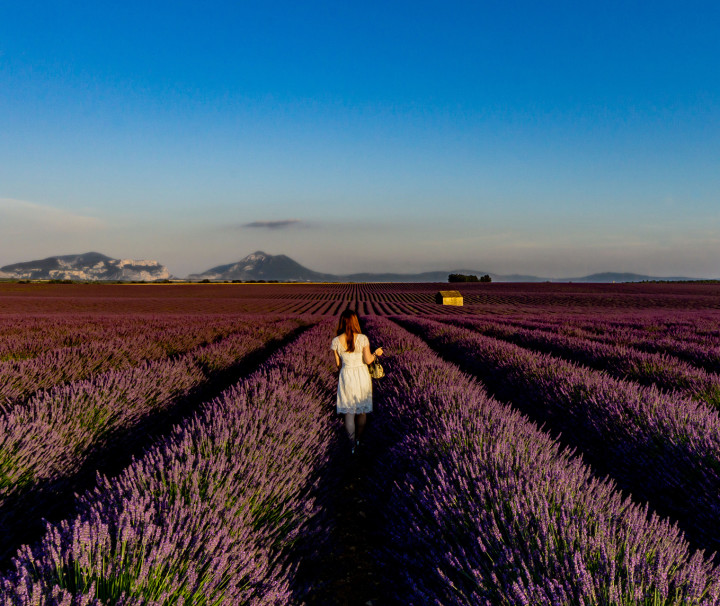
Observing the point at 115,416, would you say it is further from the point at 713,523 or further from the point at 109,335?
the point at 109,335

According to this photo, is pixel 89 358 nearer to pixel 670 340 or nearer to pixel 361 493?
pixel 361 493

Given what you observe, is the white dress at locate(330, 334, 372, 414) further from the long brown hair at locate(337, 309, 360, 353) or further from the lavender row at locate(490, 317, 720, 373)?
the lavender row at locate(490, 317, 720, 373)

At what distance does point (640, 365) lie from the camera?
5855 mm

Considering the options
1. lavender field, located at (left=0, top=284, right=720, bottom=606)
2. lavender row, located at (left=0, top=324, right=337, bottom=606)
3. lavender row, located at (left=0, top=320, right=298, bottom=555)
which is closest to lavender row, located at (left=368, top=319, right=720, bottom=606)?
lavender field, located at (left=0, top=284, right=720, bottom=606)

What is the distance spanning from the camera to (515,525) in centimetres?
159

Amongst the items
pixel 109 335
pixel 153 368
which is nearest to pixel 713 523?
pixel 153 368

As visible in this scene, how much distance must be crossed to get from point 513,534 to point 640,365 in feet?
18.9

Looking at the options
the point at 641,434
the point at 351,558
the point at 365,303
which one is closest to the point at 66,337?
the point at 351,558

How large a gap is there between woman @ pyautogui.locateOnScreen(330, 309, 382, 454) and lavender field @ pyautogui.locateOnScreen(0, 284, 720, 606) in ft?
0.79

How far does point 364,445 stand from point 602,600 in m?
3.06

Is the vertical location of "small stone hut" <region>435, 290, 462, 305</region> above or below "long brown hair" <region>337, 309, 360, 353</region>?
below

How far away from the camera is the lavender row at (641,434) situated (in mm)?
2533

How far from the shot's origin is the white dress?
12.6 feet

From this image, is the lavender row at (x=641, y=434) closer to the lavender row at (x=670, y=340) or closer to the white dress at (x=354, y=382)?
the white dress at (x=354, y=382)
